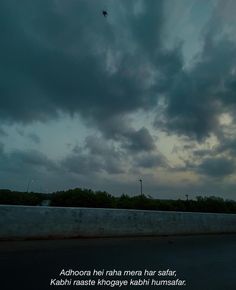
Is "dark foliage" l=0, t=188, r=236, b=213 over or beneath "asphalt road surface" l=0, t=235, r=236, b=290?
over

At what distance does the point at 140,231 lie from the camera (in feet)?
48.0

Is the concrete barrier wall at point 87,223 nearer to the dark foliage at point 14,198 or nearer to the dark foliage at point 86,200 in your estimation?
the dark foliage at point 86,200

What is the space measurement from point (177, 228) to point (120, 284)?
1180cm

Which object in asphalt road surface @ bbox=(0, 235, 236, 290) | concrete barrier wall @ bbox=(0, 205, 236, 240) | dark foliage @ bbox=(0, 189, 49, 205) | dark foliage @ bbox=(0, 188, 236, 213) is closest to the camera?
asphalt road surface @ bbox=(0, 235, 236, 290)

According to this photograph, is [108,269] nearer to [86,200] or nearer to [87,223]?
[87,223]

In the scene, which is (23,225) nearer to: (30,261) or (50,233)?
(50,233)

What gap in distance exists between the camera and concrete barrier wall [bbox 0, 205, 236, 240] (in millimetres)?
11141

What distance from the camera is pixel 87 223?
12.9 m

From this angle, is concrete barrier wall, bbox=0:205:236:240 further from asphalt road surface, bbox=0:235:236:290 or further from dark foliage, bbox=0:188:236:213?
dark foliage, bbox=0:188:236:213

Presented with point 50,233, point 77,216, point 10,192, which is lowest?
point 50,233

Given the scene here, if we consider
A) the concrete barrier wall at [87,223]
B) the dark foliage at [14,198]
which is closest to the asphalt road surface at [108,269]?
the concrete barrier wall at [87,223]

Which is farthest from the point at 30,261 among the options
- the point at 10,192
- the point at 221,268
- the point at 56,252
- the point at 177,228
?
the point at 10,192

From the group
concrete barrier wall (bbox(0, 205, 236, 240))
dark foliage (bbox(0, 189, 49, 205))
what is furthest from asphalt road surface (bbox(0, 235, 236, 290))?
dark foliage (bbox(0, 189, 49, 205))

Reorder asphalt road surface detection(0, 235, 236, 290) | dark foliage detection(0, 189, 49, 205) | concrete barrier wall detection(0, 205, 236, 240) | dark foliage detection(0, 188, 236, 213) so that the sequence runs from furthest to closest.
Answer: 1. dark foliage detection(0, 188, 236, 213)
2. dark foliage detection(0, 189, 49, 205)
3. concrete barrier wall detection(0, 205, 236, 240)
4. asphalt road surface detection(0, 235, 236, 290)
